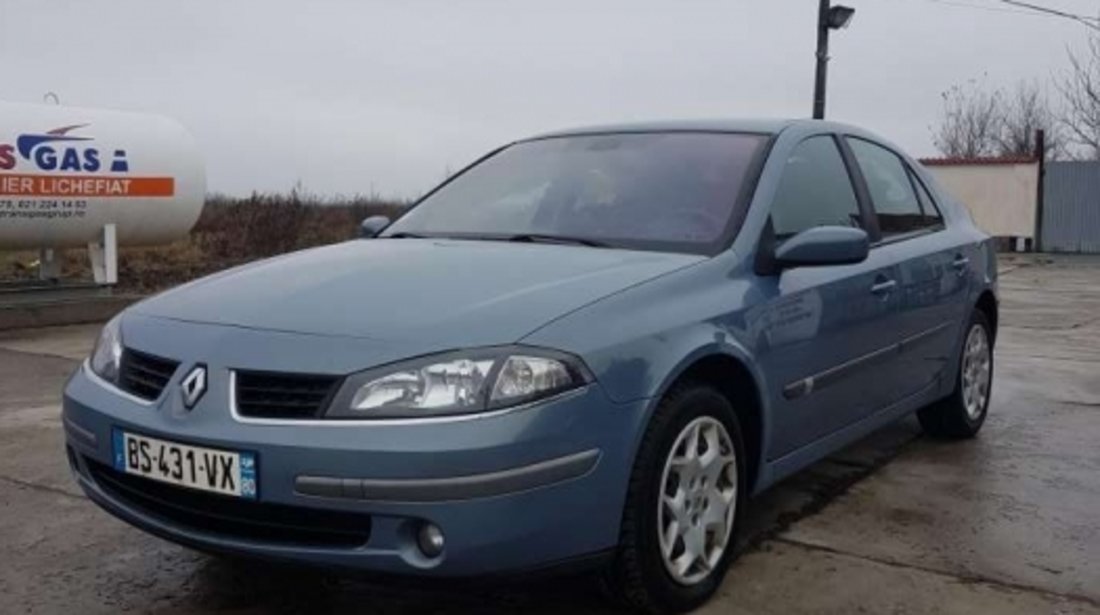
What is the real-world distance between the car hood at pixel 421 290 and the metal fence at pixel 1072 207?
76.8ft

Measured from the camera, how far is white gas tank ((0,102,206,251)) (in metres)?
10.3

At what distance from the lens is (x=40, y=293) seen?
11.1m

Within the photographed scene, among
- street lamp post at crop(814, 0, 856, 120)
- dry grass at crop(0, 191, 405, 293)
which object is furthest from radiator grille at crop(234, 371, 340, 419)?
street lamp post at crop(814, 0, 856, 120)

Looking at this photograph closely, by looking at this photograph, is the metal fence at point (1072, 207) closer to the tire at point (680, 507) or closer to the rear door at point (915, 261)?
the rear door at point (915, 261)

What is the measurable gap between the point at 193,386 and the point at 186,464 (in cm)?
20

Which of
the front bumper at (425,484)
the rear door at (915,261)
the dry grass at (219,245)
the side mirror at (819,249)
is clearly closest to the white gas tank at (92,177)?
the dry grass at (219,245)

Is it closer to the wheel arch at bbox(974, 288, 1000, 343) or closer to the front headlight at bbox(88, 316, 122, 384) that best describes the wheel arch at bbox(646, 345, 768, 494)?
the front headlight at bbox(88, 316, 122, 384)

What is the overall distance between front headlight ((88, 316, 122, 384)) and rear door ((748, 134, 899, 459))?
1887 millimetres

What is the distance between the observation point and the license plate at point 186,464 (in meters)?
2.75

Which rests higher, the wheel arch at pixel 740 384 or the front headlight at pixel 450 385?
the front headlight at pixel 450 385

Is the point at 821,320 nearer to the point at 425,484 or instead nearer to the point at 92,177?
the point at 425,484

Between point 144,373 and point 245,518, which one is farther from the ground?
point 144,373

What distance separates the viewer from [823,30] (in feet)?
53.7

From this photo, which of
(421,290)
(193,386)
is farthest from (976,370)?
(193,386)
